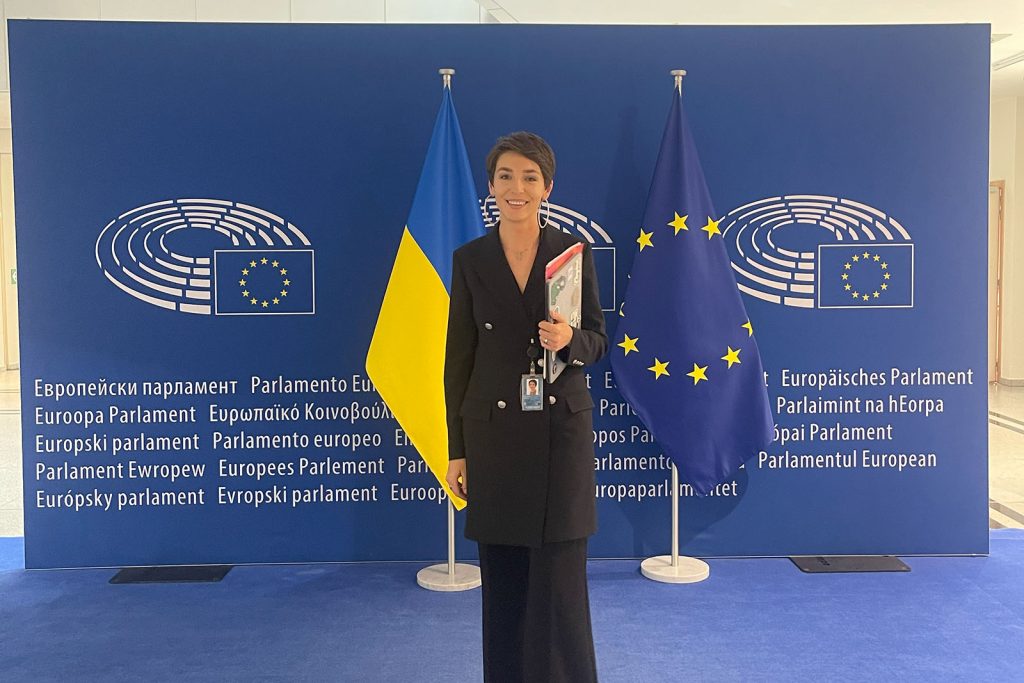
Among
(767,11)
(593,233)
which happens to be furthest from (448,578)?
(767,11)

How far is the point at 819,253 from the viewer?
4297 mm

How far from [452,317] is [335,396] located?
1.84 metres

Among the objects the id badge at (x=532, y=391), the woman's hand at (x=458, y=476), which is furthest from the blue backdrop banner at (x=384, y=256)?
the id badge at (x=532, y=391)

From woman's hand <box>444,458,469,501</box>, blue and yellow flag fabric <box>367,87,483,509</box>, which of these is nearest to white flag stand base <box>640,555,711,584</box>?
blue and yellow flag fabric <box>367,87,483,509</box>

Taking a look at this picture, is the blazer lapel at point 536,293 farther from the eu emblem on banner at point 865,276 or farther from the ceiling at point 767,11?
the ceiling at point 767,11

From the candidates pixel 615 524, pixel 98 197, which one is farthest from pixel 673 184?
pixel 98 197

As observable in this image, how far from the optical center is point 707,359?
4.05m

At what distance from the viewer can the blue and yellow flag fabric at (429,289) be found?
12.9ft

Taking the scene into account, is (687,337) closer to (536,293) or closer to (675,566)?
(675,566)

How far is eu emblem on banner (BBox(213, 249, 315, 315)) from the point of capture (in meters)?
4.23

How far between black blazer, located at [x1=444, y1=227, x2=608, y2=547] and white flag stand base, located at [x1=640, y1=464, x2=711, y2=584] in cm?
170

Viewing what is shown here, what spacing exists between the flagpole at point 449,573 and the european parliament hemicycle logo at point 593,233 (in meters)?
0.56

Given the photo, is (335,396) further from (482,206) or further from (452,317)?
(452,317)

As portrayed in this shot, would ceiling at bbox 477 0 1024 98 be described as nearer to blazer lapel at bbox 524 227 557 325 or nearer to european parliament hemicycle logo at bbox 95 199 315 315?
european parliament hemicycle logo at bbox 95 199 315 315
